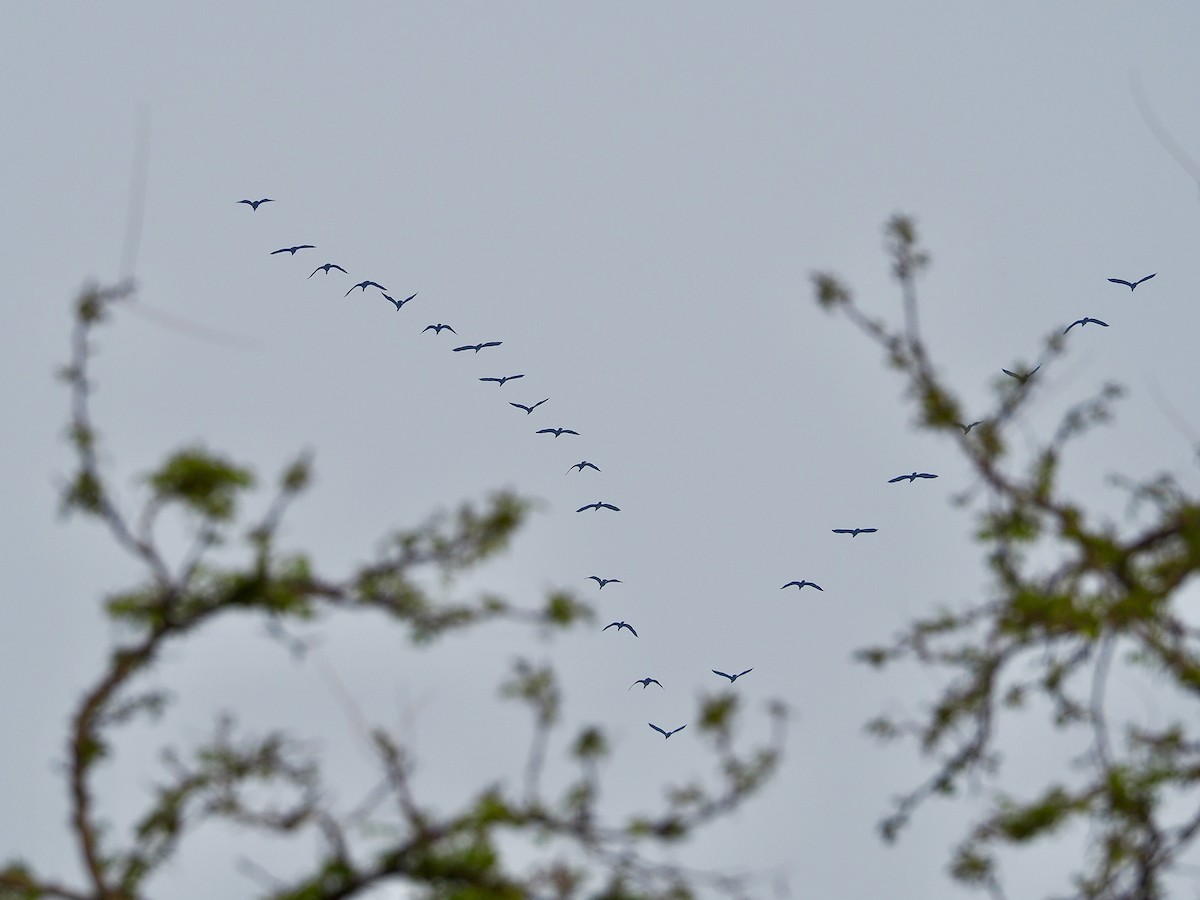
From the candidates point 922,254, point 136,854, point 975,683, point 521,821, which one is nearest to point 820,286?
point 922,254

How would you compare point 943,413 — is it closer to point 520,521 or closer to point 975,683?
point 975,683

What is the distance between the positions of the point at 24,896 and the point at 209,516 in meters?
2.72

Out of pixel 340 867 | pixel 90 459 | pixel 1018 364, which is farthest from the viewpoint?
pixel 1018 364

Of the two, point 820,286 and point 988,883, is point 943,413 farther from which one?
point 988,883

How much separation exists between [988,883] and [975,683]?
1.59 meters

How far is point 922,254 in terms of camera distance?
12500mm

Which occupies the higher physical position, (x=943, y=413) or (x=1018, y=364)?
(x=1018, y=364)

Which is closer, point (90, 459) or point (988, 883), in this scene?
point (90, 459)

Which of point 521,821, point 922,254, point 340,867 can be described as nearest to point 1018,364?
point 922,254

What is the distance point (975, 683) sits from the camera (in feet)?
41.6

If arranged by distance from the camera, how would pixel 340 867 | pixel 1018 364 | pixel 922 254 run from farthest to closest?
pixel 1018 364 → pixel 922 254 → pixel 340 867

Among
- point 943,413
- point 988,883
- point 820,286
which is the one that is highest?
point 820,286

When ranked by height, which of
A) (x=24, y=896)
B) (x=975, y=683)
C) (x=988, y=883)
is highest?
(x=975, y=683)

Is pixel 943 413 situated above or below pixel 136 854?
above
